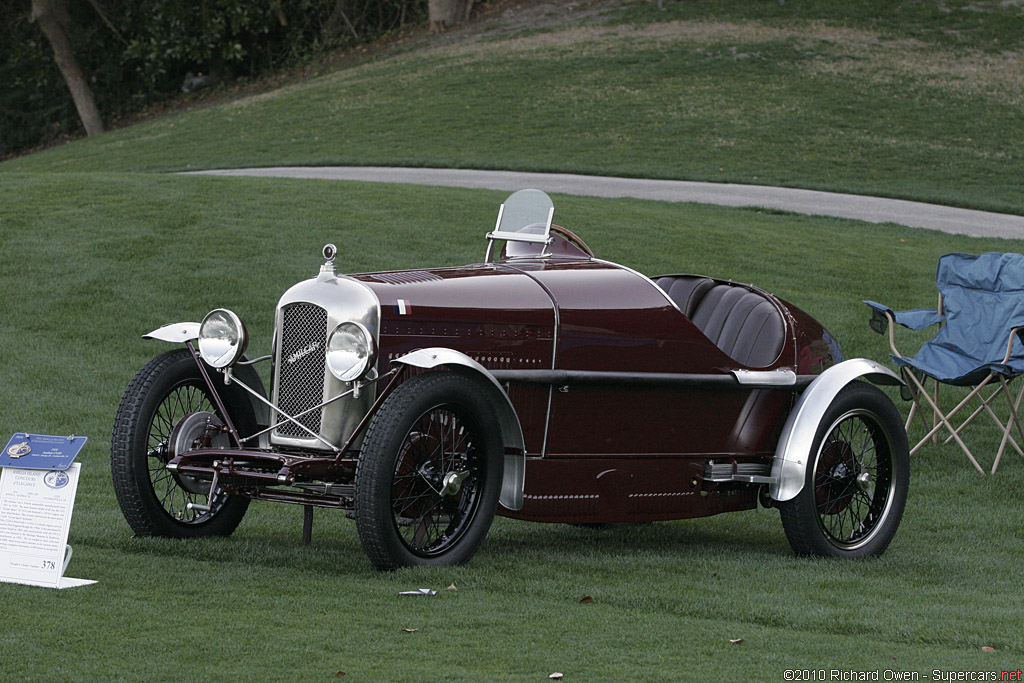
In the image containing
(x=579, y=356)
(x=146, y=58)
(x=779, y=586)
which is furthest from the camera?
(x=146, y=58)

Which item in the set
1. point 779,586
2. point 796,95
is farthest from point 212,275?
point 796,95

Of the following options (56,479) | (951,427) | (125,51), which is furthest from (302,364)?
(125,51)

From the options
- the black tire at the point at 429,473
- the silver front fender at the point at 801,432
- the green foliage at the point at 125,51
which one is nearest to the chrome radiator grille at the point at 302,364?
the black tire at the point at 429,473

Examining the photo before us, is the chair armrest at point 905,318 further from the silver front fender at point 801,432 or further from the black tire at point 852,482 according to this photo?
the silver front fender at point 801,432

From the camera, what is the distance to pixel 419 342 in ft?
16.3

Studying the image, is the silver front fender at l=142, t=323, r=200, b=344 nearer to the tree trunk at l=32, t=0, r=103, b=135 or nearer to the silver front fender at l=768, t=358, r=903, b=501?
the silver front fender at l=768, t=358, r=903, b=501

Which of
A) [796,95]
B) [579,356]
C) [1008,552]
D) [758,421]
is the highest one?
[796,95]

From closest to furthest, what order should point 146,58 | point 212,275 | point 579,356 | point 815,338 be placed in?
point 579,356 < point 815,338 < point 212,275 < point 146,58

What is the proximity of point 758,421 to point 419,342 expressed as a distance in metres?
1.80

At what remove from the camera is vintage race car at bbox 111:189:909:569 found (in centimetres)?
484

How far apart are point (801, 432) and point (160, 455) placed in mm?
2859

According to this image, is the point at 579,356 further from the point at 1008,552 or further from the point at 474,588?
the point at 1008,552

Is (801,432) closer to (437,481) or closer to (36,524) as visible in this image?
(437,481)

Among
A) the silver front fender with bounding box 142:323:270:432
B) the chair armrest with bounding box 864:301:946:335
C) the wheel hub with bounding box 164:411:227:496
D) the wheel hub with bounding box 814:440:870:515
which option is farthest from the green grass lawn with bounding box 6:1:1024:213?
the wheel hub with bounding box 164:411:227:496
